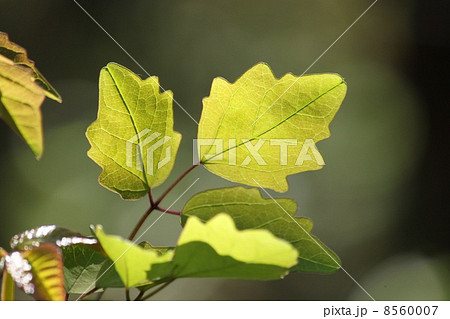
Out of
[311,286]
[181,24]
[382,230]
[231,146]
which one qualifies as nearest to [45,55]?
[181,24]

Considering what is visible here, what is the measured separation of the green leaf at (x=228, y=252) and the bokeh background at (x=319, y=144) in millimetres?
2086

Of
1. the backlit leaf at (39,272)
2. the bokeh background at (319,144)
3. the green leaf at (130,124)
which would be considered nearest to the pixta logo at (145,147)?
the green leaf at (130,124)

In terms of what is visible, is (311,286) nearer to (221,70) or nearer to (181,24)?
(221,70)

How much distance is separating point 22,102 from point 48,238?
99 millimetres

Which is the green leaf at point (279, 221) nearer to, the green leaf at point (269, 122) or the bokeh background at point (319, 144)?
the green leaf at point (269, 122)

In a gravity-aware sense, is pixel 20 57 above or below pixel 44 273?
above

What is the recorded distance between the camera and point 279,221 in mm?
409

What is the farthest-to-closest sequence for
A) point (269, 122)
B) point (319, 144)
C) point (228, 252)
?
point (319, 144), point (269, 122), point (228, 252)

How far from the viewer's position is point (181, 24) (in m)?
3.63

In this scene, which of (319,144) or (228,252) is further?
(319,144)

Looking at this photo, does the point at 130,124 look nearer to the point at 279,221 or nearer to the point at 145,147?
the point at 145,147

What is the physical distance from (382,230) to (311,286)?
1.88 ft

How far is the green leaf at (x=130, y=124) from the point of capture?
0.43 meters

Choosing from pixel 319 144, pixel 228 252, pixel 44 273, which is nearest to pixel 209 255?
pixel 228 252
